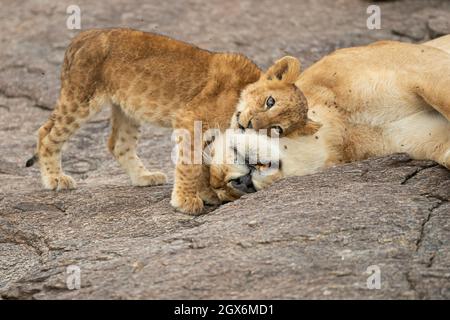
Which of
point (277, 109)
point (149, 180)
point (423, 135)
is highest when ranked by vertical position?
point (277, 109)

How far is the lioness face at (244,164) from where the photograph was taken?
530cm

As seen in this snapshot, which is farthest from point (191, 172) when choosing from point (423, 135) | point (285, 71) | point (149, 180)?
point (423, 135)

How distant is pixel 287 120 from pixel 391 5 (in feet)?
18.6

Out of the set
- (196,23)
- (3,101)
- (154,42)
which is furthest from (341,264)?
(196,23)

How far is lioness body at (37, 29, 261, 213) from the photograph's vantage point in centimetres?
581

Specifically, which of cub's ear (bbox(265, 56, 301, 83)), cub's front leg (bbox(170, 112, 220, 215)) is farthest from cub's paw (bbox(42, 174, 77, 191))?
cub's ear (bbox(265, 56, 301, 83))

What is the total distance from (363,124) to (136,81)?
57.6 inches

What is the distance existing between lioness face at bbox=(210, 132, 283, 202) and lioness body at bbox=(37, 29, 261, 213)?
0.40 metres

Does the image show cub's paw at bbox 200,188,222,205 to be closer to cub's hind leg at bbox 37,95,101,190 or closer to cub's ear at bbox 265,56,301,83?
cub's ear at bbox 265,56,301,83

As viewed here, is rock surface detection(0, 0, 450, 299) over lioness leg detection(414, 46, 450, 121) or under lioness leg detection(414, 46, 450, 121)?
under

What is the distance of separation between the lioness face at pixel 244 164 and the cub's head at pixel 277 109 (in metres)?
0.08

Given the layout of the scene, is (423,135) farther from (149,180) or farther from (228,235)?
(149,180)

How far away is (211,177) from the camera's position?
5.47 m

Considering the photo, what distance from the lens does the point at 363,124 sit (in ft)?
17.9
